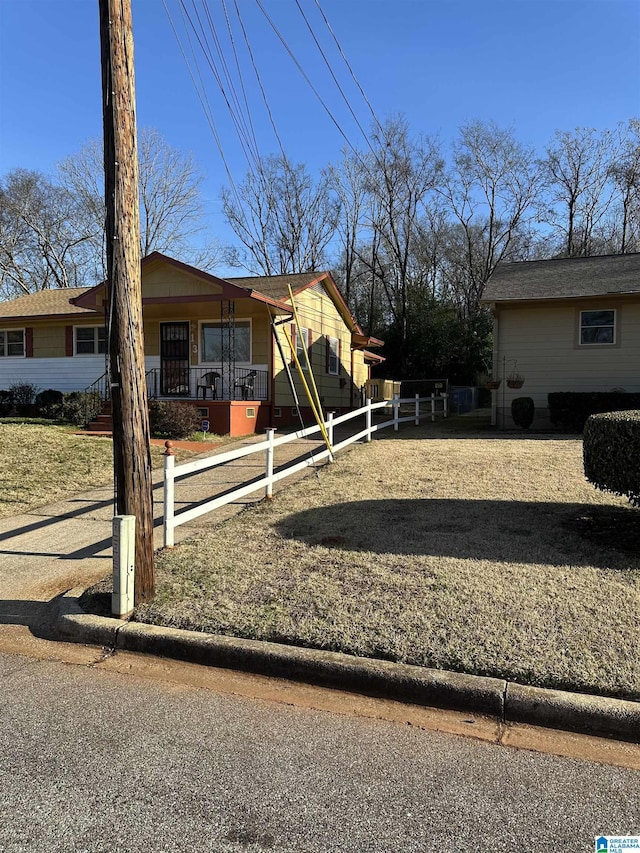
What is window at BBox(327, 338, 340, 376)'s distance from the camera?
22172mm

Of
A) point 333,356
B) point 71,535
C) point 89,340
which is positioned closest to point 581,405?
point 333,356

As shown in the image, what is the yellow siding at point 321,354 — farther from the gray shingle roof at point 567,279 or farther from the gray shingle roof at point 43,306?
the gray shingle roof at point 43,306

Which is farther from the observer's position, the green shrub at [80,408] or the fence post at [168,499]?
the green shrub at [80,408]

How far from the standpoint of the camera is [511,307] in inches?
656

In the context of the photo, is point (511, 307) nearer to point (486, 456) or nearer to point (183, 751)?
point (486, 456)

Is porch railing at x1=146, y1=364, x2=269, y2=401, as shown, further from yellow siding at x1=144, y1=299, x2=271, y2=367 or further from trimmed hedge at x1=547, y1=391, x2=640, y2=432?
trimmed hedge at x1=547, y1=391, x2=640, y2=432

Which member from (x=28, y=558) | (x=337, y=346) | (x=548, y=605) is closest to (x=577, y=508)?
(x=548, y=605)

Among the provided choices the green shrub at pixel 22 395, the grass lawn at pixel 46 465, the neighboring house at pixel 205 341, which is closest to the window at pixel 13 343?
the neighboring house at pixel 205 341

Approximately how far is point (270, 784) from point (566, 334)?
15.7m

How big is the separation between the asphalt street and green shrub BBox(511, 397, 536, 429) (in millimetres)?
13745

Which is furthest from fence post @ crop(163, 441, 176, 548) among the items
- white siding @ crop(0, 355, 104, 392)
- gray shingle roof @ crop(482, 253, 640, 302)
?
white siding @ crop(0, 355, 104, 392)

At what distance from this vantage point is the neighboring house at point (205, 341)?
16.5 meters

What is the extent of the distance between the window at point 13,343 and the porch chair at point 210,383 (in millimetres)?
7681

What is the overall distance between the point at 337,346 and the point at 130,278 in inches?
728
